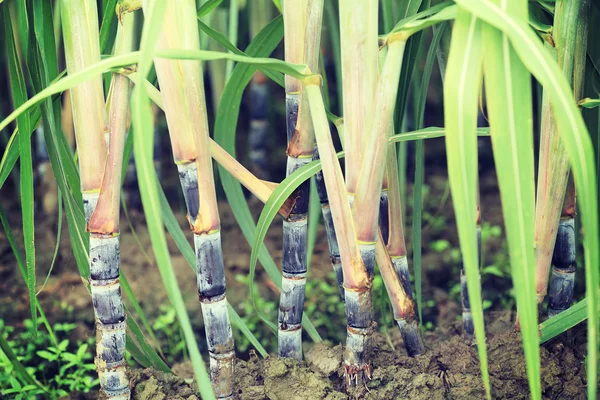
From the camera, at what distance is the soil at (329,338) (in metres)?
0.78

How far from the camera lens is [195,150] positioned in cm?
64

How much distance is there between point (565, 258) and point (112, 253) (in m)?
0.54

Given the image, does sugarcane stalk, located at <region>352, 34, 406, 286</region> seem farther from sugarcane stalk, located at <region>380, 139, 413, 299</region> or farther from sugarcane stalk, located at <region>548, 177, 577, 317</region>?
sugarcane stalk, located at <region>548, 177, 577, 317</region>

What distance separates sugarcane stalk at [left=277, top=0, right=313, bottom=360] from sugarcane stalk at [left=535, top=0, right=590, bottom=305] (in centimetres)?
26

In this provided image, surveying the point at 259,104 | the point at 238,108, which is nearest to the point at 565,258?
the point at 238,108

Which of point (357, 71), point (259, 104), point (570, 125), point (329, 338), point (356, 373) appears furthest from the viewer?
point (259, 104)

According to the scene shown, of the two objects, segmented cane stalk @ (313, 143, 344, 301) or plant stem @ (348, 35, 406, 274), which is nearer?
plant stem @ (348, 35, 406, 274)

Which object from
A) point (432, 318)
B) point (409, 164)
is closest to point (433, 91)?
point (409, 164)

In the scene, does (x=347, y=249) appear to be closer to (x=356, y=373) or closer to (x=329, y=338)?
(x=356, y=373)

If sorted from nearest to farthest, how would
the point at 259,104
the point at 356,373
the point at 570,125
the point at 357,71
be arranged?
the point at 570,125, the point at 357,71, the point at 356,373, the point at 259,104

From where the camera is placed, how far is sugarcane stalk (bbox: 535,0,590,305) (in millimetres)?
686

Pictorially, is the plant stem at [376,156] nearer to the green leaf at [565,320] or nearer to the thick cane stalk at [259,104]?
the green leaf at [565,320]

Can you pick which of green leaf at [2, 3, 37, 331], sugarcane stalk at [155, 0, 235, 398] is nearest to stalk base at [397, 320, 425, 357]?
sugarcane stalk at [155, 0, 235, 398]

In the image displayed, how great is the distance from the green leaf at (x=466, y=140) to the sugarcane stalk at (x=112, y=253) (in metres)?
0.33
